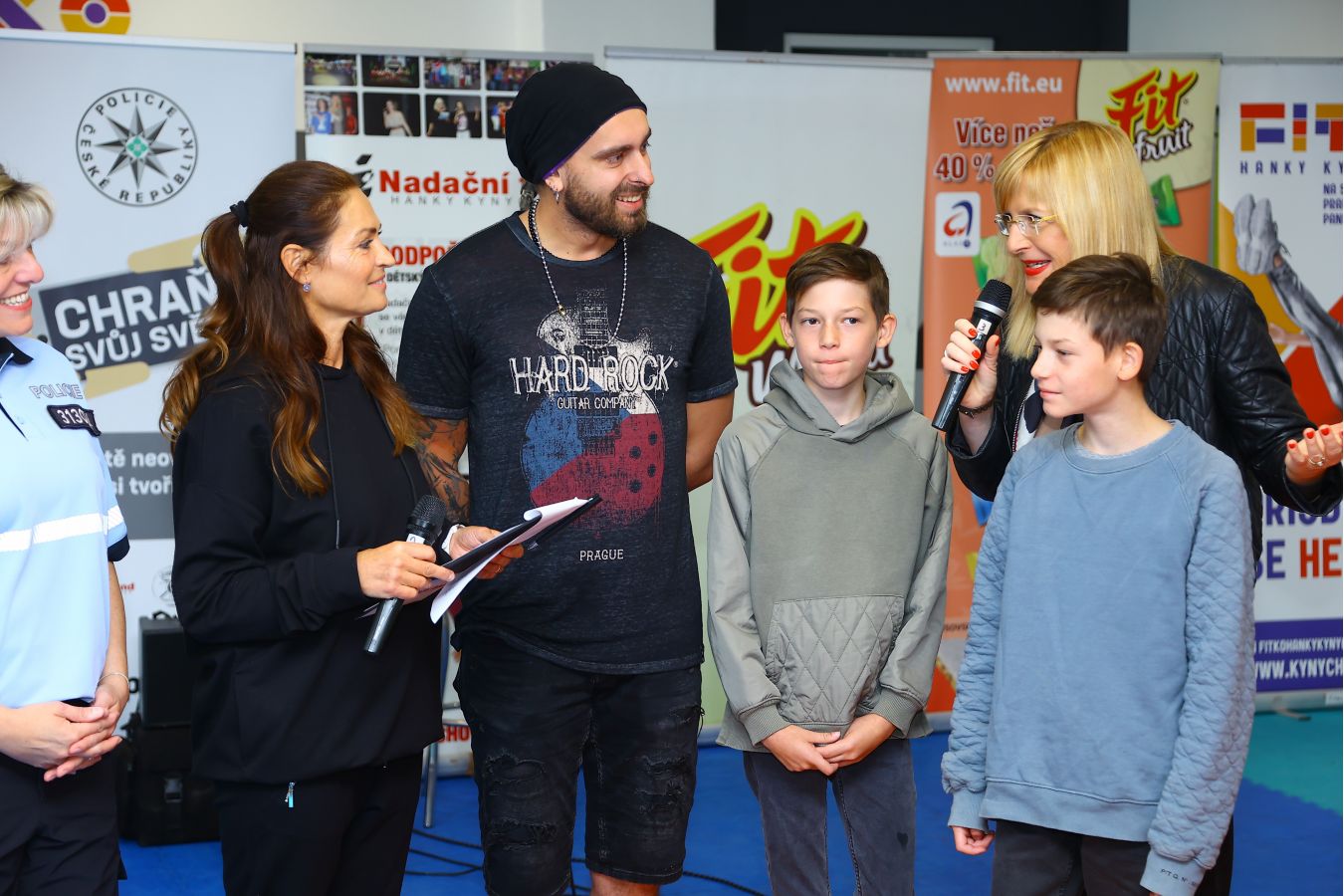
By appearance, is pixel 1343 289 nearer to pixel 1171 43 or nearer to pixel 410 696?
pixel 1171 43

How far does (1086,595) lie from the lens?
1981 millimetres

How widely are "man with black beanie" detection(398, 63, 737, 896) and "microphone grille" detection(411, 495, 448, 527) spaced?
0.90 feet

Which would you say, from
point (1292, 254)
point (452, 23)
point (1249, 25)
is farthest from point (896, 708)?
point (1249, 25)

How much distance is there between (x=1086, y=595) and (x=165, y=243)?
10.7ft

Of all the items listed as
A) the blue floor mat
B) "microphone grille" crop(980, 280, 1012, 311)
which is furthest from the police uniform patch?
the blue floor mat

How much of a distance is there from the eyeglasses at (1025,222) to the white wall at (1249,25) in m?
3.53

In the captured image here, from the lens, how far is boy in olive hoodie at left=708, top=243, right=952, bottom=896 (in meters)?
2.37

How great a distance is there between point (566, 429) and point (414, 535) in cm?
44

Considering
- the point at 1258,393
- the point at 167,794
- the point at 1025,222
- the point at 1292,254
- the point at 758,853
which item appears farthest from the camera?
the point at 1292,254

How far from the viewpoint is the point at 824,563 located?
240 cm

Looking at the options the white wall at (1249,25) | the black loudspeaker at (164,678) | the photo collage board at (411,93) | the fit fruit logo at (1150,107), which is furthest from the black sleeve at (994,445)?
the white wall at (1249,25)

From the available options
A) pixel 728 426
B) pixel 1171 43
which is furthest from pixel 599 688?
pixel 1171 43

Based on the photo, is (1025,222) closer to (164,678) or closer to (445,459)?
(445,459)

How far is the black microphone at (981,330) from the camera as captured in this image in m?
2.21
